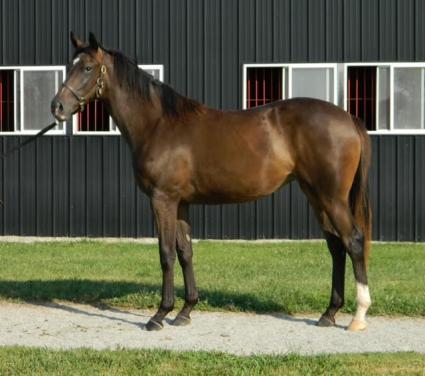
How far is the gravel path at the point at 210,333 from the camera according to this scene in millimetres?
7449

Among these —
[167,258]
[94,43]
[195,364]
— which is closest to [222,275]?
[167,258]

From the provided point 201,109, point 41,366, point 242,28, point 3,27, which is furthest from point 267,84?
point 41,366

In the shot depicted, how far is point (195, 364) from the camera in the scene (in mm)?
6637

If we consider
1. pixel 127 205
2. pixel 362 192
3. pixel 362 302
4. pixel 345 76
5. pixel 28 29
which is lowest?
pixel 362 302

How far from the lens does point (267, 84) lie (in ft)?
53.6

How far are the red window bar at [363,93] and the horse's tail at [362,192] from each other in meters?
7.80

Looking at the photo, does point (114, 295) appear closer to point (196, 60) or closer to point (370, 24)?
point (196, 60)

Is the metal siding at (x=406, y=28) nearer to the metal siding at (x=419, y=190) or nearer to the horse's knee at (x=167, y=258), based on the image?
the metal siding at (x=419, y=190)

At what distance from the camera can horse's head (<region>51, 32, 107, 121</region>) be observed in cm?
836

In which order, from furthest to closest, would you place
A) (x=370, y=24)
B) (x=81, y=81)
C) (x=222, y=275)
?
(x=370, y=24) < (x=222, y=275) < (x=81, y=81)

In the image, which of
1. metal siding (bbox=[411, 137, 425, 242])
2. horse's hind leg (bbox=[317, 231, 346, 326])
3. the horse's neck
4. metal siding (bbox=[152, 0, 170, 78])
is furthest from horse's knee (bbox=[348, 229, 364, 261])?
metal siding (bbox=[152, 0, 170, 78])

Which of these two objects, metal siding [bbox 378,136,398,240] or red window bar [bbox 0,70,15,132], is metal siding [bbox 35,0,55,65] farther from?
metal siding [bbox 378,136,398,240]

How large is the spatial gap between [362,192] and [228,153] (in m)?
1.22

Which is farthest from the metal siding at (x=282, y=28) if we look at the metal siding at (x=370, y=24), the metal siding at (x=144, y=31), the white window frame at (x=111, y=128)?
the metal siding at (x=144, y=31)
